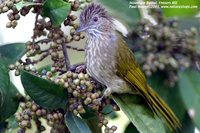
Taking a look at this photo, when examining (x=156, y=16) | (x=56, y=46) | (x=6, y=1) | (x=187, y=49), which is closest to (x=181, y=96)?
(x=187, y=49)

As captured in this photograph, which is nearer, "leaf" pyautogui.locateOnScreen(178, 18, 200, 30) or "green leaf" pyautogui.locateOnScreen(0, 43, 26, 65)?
"green leaf" pyautogui.locateOnScreen(0, 43, 26, 65)

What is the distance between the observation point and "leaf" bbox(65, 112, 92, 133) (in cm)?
184

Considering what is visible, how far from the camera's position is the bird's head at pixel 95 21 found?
2256 mm

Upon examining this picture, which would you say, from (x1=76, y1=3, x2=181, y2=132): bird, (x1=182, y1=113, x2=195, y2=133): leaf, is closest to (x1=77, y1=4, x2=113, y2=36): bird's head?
(x1=76, y1=3, x2=181, y2=132): bird

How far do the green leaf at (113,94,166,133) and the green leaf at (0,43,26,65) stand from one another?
1.31 feet

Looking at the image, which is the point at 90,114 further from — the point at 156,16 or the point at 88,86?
the point at 156,16

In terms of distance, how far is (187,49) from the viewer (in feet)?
7.72

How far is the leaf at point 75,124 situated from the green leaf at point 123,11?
24.6 inches

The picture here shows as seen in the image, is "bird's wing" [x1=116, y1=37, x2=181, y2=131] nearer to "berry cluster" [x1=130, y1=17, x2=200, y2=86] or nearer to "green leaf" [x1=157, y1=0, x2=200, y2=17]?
"berry cluster" [x1=130, y1=17, x2=200, y2=86]

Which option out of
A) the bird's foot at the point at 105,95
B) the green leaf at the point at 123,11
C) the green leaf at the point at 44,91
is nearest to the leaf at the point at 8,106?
the green leaf at the point at 44,91

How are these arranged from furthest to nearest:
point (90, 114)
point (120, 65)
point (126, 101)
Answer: point (120, 65) → point (126, 101) → point (90, 114)

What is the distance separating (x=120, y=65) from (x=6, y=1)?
689 mm

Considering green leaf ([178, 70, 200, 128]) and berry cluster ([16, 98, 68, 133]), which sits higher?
berry cluster ([16, 98, 68, 133])

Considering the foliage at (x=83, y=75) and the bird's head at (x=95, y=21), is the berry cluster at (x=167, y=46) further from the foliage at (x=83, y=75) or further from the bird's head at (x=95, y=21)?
the bird's head at (x=95, y=21)
